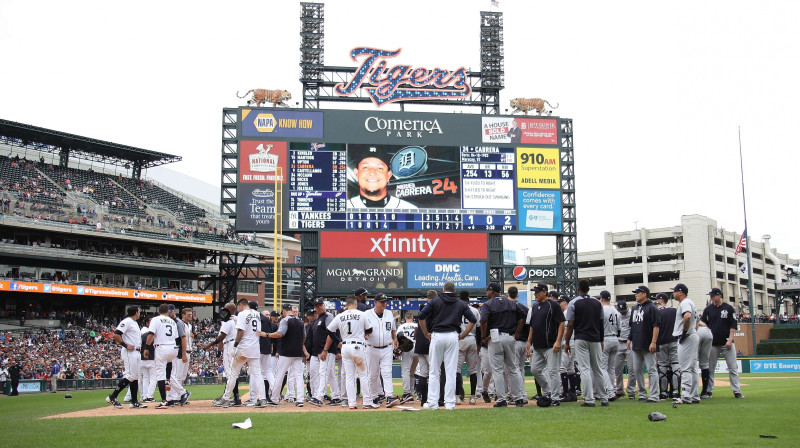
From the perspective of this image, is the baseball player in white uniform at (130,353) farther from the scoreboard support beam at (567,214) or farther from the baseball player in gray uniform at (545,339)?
the scoreboard support beam at (567,214)

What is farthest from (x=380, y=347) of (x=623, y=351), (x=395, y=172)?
(x=395, y=172)

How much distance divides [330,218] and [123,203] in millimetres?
22748

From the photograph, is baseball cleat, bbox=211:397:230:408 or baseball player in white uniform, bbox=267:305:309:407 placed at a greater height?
baseball player in white uniform, bbox=267:305:309:407

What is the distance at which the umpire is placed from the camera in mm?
11469

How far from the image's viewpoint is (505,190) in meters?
34.3

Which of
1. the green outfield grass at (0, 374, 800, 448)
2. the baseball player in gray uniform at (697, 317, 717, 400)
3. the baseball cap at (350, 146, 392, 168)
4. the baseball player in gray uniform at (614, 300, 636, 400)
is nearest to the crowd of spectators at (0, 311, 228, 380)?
the baseball cap at (350, 146, 392, 168)

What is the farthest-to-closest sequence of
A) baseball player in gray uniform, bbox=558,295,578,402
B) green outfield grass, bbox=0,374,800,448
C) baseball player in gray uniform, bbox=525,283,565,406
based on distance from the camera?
1. baseball player in gray uniform, bbox=558,295,578,402
2. baseball player in gray uniform, bbox=525,283,565,406
3. green outfield grass, bbox=0,374,800,448

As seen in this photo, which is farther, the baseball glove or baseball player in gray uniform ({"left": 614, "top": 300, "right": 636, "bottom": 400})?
baseball player in gray uniform ({"left": 614, "top": 300, "right": 636, "bottom": 400})

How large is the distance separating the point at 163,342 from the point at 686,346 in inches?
353

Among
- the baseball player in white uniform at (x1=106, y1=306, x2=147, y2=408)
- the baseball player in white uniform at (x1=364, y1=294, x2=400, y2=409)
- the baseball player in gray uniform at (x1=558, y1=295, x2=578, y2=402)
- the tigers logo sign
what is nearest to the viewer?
the baseball player in white uniform at (x1=364, y1=294, x2=400, y2=409)

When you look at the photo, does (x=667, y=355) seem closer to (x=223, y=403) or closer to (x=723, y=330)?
(x=723, y=330)

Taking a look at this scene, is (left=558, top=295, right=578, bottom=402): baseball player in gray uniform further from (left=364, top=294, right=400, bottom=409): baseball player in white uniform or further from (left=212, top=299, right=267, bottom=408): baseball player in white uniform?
(left=212, top=299, right=267, bottom=408): baseball player in white uniform

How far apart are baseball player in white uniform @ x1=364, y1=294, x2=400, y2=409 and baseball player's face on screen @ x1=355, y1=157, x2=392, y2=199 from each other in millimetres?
21212

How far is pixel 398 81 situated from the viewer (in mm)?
36281
